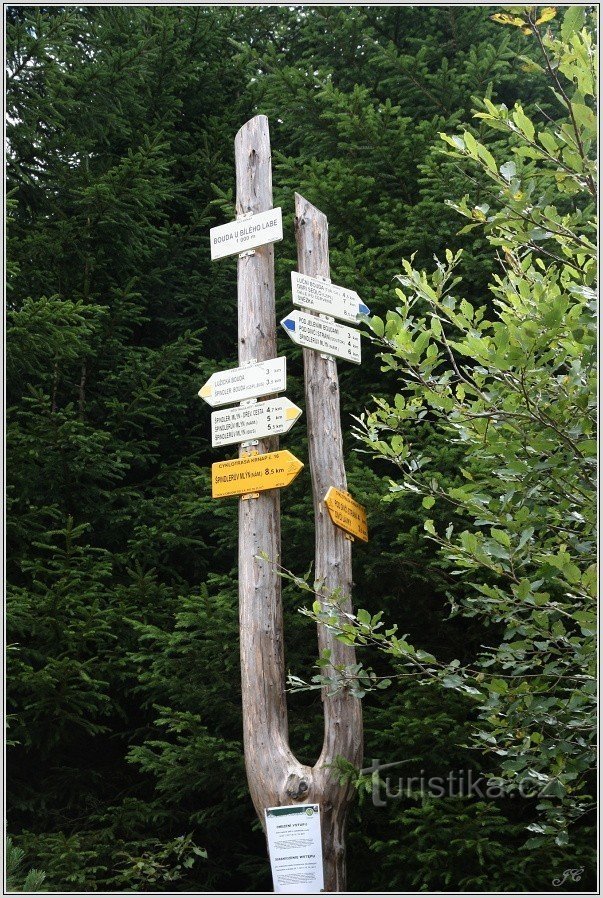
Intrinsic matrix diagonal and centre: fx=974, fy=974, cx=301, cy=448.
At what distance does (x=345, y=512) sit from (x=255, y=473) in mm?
444

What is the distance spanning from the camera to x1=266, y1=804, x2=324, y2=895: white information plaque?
12.8 ft

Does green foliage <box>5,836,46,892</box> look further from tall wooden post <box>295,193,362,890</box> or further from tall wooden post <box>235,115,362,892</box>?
tall wooden post <box>295,193,362,890</box>

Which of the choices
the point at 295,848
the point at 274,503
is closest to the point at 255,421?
the point at 274,503

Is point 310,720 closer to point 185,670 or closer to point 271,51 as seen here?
point 185,670

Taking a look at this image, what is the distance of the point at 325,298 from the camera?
4.50 metres

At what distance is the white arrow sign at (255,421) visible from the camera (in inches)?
167

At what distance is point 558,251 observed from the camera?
5953 mm

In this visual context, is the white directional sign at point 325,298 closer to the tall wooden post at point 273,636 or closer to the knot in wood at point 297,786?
the tall wooden post at point 273,636

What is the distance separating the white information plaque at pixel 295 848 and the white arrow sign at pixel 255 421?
1.57m

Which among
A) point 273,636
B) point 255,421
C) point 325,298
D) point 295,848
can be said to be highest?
point 325,298

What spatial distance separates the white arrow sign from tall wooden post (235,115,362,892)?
78 mm

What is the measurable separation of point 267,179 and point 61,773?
157 inches

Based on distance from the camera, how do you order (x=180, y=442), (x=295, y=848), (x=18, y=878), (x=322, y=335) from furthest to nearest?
1. (x=180, y=442)
2. (x=18, y=878)
3. (x=322, y=335)
4. (x=295, y=848)

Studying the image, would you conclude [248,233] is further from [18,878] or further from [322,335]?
[18,878]
